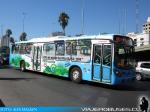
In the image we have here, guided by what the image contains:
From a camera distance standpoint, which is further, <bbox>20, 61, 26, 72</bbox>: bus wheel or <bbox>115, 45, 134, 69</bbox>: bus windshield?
<bbox>20, 61, 26, 72</bbox>: bus wheel

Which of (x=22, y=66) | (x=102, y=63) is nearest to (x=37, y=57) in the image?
(x=22, y=66)

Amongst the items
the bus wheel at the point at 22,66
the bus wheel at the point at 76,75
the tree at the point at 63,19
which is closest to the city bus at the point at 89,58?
the bus wheel at the point at 76,75

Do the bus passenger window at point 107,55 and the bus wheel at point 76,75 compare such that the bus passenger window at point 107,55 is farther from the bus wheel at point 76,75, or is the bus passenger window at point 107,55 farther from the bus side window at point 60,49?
the bus side window at point 60,49

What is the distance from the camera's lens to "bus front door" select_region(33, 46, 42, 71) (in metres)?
23.3

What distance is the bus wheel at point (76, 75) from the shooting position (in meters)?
18.8

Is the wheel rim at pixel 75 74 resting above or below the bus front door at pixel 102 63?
below

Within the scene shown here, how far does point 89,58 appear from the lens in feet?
59.3

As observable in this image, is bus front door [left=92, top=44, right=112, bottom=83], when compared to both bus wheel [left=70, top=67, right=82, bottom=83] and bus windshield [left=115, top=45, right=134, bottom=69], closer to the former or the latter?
bus windshield [left=115, top=45, right=134, bottom=69]

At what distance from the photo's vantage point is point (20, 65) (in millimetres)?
26500

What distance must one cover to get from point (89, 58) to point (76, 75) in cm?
156

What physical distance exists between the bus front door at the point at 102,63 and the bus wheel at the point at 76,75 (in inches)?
53.1

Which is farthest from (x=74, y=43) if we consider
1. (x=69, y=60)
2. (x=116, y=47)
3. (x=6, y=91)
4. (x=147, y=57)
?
(x=147, y=57)

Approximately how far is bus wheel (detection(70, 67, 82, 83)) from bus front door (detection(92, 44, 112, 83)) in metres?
1.35

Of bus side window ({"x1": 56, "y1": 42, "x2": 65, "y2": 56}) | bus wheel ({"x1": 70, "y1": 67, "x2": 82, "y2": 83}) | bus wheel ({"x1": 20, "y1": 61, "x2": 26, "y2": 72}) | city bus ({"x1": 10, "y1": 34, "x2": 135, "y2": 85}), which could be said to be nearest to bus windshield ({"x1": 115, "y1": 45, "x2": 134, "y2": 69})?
city bus ({"x1": 10, "y1": 34, "x2": 135, "y2": 85})
